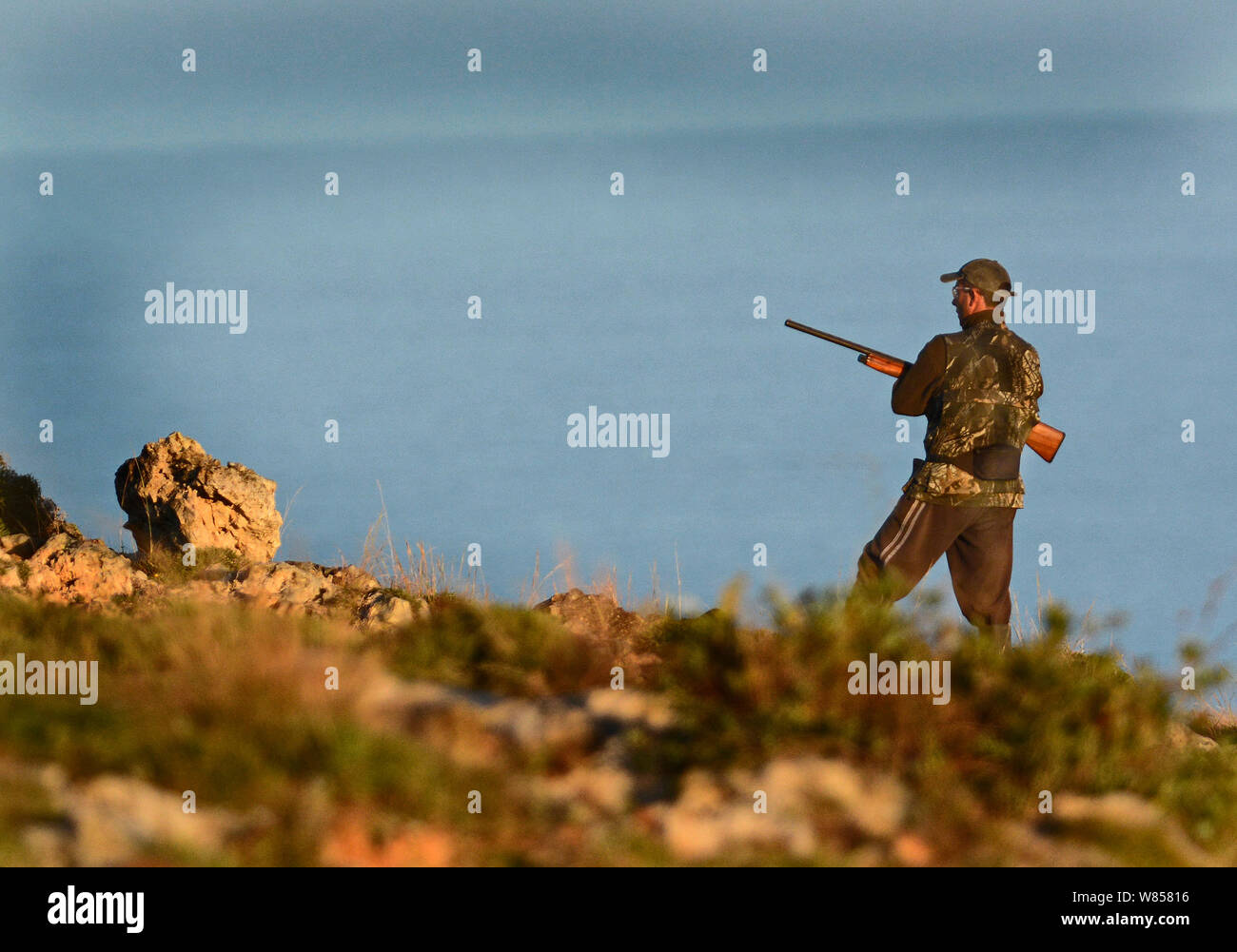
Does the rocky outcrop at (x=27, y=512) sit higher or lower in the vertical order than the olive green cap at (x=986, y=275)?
lower

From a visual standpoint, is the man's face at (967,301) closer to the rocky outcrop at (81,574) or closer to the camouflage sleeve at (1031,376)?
the camouflage sleeve at (1031,376)

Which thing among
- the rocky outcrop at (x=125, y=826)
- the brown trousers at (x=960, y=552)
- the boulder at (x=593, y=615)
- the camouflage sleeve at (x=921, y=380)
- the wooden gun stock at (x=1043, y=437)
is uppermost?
the camouflage sleeve at (x=921, y=380)

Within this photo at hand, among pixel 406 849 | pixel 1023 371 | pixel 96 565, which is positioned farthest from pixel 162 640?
pixel 1023 371

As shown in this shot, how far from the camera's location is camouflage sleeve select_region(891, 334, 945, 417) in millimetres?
9055

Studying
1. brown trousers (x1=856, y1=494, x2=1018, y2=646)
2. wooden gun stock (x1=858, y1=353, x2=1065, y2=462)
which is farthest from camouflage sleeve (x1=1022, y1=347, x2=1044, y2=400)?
brown trousers (x1=856, y1=494, x2=1018, y2=646)

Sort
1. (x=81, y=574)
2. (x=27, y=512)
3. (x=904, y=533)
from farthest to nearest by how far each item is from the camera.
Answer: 1. (x=27, y=512)
2. (x=81, y=574)
3. (x=904, y=533)

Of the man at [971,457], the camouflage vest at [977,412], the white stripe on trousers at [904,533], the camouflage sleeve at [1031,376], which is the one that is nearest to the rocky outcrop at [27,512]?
the white stripe on trousers at [904,533]

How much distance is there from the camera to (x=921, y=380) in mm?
9070

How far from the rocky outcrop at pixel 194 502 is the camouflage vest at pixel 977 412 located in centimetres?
685

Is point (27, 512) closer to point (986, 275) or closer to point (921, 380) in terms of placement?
point (921, 380)

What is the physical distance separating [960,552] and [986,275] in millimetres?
1942

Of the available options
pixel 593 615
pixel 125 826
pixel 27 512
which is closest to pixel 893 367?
pixel 593 615

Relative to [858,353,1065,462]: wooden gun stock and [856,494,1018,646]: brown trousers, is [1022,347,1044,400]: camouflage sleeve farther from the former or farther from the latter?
[856,494,1018,646]: brown trousers

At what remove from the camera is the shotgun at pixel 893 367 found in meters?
9.33
